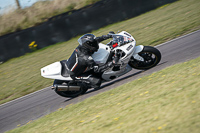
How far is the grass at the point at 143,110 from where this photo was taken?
3.53 metres

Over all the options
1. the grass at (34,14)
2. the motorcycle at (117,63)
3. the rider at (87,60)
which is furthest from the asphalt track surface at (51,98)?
the grass at (34,14)

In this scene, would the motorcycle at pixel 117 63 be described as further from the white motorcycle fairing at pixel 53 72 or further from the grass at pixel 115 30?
the grass at pixel 115 30

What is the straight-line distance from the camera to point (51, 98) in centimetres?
798

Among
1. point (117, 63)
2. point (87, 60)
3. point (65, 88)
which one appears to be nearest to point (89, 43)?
point (87, 60)

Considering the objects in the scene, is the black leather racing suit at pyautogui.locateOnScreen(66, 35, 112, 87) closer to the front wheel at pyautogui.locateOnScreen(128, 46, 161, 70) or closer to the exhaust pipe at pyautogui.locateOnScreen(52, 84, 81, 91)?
the exhaust pipe at pyautogui.locateOnScreen(52, 84, 81, 91)

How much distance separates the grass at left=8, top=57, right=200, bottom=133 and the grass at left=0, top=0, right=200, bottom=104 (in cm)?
427

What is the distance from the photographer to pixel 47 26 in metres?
14.8

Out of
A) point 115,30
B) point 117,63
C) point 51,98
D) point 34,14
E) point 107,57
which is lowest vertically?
point 51,98

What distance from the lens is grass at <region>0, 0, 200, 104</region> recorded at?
33.9ft

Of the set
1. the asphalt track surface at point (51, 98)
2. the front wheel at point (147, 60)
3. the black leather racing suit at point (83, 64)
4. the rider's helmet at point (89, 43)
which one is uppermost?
the rider's helmet at point (89, 43)

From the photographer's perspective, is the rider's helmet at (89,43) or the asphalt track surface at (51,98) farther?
the asphalt track surface at (51,98)

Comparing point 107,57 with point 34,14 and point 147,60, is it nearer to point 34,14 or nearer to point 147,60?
point 147,60

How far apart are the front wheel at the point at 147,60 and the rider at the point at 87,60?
663 millimetres

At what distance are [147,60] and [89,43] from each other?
6.08ft
